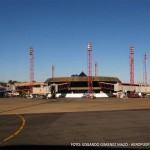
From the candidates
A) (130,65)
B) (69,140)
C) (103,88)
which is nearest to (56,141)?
(69,140)

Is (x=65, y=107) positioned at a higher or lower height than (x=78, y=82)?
lower

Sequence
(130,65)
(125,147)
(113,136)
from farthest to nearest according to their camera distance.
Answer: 1. (130,65)
2. (113,136)
3. (125,147)

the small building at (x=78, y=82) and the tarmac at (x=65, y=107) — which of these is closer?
the tarmac at (x=65, y=107)

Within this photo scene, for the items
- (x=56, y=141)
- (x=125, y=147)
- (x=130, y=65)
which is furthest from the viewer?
(x=130, y=65)

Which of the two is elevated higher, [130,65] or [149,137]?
[130,65]

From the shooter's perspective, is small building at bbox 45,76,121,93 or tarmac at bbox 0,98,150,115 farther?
small building at bbox 45,76,121,93

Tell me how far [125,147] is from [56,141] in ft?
10.1

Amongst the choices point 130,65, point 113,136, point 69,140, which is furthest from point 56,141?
point 130,65

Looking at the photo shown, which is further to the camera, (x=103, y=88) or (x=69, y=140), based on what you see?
(x=103, y=88)

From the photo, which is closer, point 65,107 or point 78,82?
point 65,107

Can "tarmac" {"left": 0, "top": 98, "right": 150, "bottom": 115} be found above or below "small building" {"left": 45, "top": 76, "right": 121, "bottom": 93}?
below

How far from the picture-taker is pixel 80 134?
17453 mm

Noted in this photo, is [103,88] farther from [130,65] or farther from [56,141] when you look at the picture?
[56,141]

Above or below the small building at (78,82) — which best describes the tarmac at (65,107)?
below
